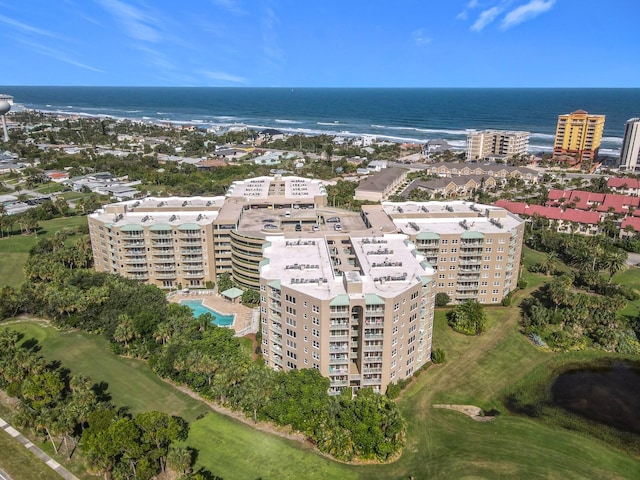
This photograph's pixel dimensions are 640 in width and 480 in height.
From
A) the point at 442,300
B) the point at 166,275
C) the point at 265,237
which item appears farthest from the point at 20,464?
the point at 442,300

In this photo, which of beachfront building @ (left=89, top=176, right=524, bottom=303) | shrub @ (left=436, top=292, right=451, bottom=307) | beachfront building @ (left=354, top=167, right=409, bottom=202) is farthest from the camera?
beachfront building @ (left=354, top=167, right=409, bottom=202)

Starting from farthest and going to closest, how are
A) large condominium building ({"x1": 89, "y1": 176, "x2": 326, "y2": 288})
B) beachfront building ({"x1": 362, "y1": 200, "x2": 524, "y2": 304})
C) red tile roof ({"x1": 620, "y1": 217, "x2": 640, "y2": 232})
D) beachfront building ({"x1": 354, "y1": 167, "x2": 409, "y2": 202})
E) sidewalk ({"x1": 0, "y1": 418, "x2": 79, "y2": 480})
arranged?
beachfront building ({"x1": 354, "y1": 167, "x2": 409, "y2": 202}) → red tile roof ({"x1": 620, "y1": 217, "x2": 640, "y2": 232}) → large condominium building ({"x1": 89, "y1": 176, "x2": 326, "y2": 288}) → beachfront building ({"x1": 362, "y1": 200, "x2": 524, "y2": 304}) → sidewalk ({"x1": 0, "y1": 418, "x2": 79, "y2": 480})

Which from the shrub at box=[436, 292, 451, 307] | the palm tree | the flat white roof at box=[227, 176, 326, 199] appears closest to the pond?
the shrub at box=[436, 292, 451, 307]

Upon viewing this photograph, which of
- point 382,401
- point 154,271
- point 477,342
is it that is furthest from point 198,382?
point 477,342

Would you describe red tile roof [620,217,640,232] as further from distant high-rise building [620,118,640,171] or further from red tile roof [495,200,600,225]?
distant high-rise building [620,118,640,171]

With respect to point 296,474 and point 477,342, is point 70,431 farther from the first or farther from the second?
point 477,342

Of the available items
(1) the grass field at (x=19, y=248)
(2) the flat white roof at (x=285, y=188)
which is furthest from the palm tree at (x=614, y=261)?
(1) the grass field at (x=19, y=248)
